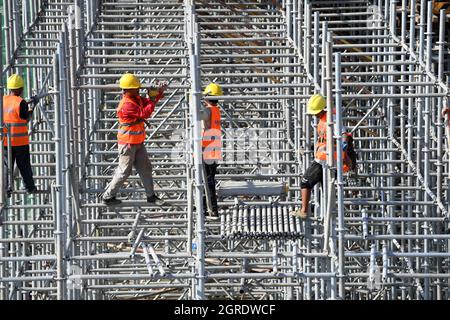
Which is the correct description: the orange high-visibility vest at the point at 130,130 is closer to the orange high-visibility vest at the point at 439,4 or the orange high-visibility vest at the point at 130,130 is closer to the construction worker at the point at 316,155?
the construction worker at the point at 316,155

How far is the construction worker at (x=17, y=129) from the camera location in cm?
2562

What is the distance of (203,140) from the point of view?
2506 cm

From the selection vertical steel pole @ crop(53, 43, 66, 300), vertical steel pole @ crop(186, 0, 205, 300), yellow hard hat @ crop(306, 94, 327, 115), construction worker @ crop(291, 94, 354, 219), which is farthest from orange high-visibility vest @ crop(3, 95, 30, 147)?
yellow hard hat @ crop(306, 94, 327, 115)

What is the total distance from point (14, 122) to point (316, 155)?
488 centimetres

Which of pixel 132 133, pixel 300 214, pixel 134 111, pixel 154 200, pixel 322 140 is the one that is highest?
pixel 134 111

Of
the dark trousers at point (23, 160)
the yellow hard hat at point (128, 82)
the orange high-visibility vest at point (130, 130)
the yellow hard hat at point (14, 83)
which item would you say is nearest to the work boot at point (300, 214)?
the orange high-visibility vest at point (130, 130)

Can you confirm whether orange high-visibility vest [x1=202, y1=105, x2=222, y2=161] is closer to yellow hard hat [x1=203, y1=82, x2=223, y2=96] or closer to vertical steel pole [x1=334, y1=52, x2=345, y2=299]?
yellow hard hat [x1=203, y1=82, x2=223, y2=96]

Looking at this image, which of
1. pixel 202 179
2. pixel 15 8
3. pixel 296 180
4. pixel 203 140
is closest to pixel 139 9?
pixel 15 8

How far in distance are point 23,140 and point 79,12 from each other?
2664mm

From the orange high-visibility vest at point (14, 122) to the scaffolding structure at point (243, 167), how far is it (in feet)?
0.86

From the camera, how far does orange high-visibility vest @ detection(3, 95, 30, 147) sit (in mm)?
25609

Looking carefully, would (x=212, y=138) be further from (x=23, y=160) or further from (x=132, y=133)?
(x=23, y=160)

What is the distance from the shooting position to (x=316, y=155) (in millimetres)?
24516

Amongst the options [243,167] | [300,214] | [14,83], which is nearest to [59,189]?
[14,83]
